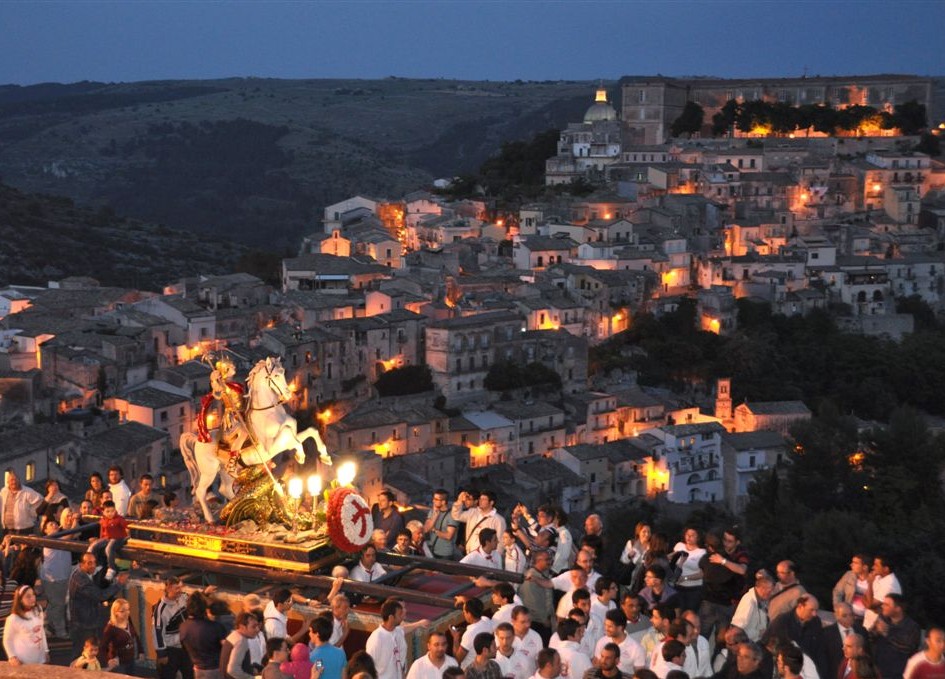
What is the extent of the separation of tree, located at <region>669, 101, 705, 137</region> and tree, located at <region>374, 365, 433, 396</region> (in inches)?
1272

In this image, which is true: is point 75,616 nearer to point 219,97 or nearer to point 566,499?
point 566,499

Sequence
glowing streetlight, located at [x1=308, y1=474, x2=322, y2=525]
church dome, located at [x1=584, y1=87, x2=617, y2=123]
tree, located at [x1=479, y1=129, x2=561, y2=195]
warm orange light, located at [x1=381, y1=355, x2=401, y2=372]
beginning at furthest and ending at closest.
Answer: church dome, located at [x1=584, y1=87, x2=617, y2=123] → tree, located at [x1=479, y1=129, x2=561, y2=195] → warm orange light, located at [x1=381, y1=355, x2=401, y2=372] → glowing streetlight, located at [x1=308, y1=474, x2=322, y2=525]

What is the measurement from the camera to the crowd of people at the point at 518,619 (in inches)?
321

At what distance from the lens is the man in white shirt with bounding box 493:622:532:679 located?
27.2 feet

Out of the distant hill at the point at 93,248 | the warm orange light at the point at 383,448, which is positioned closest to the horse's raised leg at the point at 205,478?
the warm orange light at the point at 383,448

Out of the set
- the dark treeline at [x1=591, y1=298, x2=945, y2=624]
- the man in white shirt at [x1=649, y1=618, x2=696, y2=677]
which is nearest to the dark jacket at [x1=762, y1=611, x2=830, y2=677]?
the man in white shirt at [x1=649, y1=618, x2=696, y2=677]

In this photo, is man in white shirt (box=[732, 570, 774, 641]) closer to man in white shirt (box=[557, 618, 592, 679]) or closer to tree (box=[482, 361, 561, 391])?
man in white shirt (box=[557, 618, 592, 679])

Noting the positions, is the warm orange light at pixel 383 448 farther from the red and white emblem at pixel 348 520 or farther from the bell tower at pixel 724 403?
the red and white emblem at pixel 348 520

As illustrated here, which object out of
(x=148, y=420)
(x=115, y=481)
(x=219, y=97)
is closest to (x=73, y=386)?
(x=148, y=420)

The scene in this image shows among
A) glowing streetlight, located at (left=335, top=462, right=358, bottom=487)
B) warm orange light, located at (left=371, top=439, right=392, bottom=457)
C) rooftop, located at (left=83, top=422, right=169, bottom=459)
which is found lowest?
warm orange light, located at (left=371, top=439, right=392, bottom=457)

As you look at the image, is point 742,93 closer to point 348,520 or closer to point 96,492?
point 96,492

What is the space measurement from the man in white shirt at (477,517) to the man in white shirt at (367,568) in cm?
102

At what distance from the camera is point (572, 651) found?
27.6 feet

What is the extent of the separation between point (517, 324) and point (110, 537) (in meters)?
35.9
